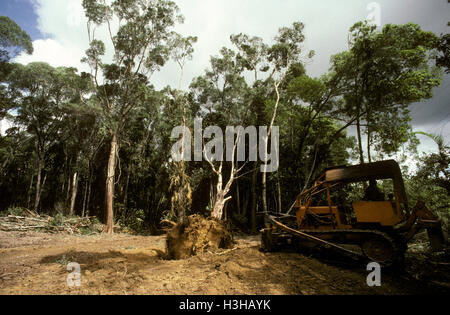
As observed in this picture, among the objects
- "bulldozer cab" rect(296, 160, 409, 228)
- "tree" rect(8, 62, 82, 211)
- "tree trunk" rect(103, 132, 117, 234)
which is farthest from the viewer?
"tree" rect(8, 62, 82, 211)

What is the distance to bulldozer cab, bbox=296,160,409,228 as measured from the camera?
4738mm

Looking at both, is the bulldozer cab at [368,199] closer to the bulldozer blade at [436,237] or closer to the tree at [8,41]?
the bulldozer blade at [436,237]

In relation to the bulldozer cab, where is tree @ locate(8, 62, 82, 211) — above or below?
above

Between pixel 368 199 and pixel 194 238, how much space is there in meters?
5.37

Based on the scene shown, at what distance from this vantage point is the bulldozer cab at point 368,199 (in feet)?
15.5

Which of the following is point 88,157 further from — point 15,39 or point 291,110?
point 291,110

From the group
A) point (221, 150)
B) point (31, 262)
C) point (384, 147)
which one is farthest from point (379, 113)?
point (31, 262)

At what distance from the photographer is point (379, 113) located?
520 inches

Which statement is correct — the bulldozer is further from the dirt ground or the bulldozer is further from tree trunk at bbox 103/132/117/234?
tree trunk at bbox 103/132/117/234

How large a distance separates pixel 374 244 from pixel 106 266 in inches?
253

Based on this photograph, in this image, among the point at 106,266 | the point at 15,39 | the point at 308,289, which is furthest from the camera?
the point at 15,39

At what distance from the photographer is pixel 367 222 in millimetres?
4984

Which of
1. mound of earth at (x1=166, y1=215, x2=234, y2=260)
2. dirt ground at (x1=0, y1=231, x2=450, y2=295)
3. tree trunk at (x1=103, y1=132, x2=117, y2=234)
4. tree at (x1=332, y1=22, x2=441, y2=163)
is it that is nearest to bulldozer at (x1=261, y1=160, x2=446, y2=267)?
dirt ground at (x1=0, y1=231, x2=450, y2=295)

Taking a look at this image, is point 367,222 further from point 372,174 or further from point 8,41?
point 8,41
